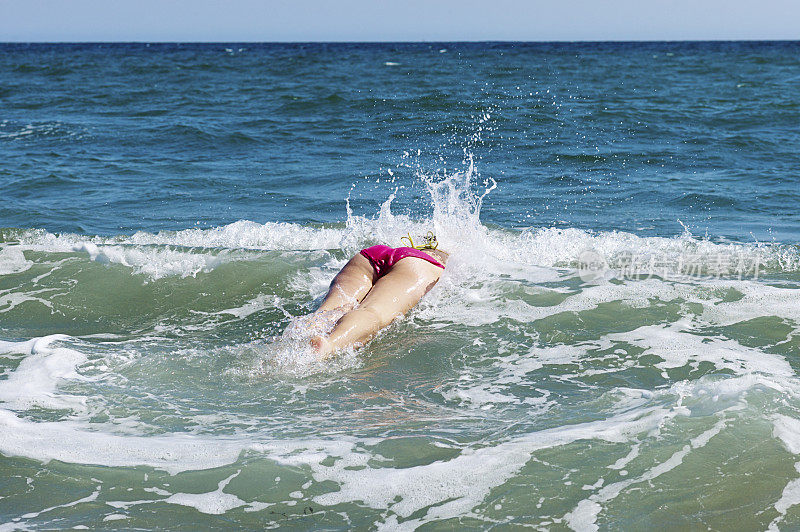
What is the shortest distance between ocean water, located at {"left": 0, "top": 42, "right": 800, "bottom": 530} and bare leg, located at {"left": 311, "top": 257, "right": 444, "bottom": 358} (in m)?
0.12

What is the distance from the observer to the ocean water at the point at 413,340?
348 cm

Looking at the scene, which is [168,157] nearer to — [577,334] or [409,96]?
[409,96]

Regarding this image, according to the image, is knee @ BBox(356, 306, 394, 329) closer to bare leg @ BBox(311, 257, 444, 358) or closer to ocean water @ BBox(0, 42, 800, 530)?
bare leg @ BBox(311, 257, 444, 358)

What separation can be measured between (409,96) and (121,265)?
1203 centimetres

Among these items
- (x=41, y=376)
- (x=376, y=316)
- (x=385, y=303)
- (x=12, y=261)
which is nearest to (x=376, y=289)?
(x=385, y=303)

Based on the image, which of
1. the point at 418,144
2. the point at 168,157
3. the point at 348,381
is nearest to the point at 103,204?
the point at 168,157

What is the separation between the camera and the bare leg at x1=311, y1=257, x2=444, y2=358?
497 centimetres

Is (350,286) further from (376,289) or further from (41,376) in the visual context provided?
(41,376)

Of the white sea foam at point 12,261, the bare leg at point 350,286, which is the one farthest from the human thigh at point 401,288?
the white sea foam at point 12,261

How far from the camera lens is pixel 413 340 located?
538 cm

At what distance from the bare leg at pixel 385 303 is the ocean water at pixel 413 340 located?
12cm

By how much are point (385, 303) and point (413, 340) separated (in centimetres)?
32

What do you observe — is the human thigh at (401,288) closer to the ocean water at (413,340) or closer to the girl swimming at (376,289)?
the girl swimming at (376,289)

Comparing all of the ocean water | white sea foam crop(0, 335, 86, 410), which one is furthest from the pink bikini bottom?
white sea foam crop(0, 335, 86, 410)
